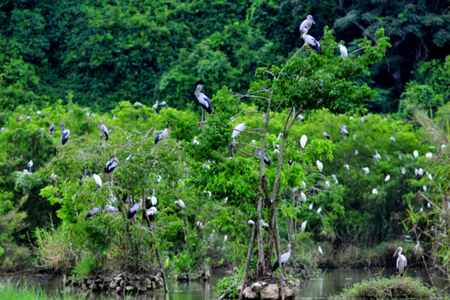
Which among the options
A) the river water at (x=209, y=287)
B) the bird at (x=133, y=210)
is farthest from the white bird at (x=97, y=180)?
the river water at (x=209, y=287)

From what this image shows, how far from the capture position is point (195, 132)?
11.1 meters

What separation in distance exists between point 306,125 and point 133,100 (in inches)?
527

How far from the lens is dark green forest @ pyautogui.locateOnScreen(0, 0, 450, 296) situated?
1102 centimetres

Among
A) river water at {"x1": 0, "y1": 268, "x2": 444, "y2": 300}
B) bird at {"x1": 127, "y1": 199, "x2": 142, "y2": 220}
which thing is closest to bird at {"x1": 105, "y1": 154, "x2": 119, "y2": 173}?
bird at {"x1": 127, "y1": 199, "x2": 142, "y2": 220}

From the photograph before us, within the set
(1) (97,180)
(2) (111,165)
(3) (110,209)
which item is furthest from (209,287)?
(2) (111,165)

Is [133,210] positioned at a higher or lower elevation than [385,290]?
higher

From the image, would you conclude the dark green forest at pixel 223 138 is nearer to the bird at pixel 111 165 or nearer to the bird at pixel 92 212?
the bird at pixel 92 212

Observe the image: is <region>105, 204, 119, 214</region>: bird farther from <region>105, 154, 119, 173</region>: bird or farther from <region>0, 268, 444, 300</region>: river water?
<region>0, 268, 444, 300</region>: river water

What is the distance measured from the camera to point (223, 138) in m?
10.6

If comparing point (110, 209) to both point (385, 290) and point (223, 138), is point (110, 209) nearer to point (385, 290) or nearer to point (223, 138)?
point (223, 138)

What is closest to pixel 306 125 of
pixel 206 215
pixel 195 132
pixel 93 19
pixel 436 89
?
pixel 206 215

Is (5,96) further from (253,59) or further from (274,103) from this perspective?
(274,103)

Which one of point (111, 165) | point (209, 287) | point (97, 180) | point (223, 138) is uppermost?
point (223, 138)

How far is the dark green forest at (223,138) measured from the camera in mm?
11023
